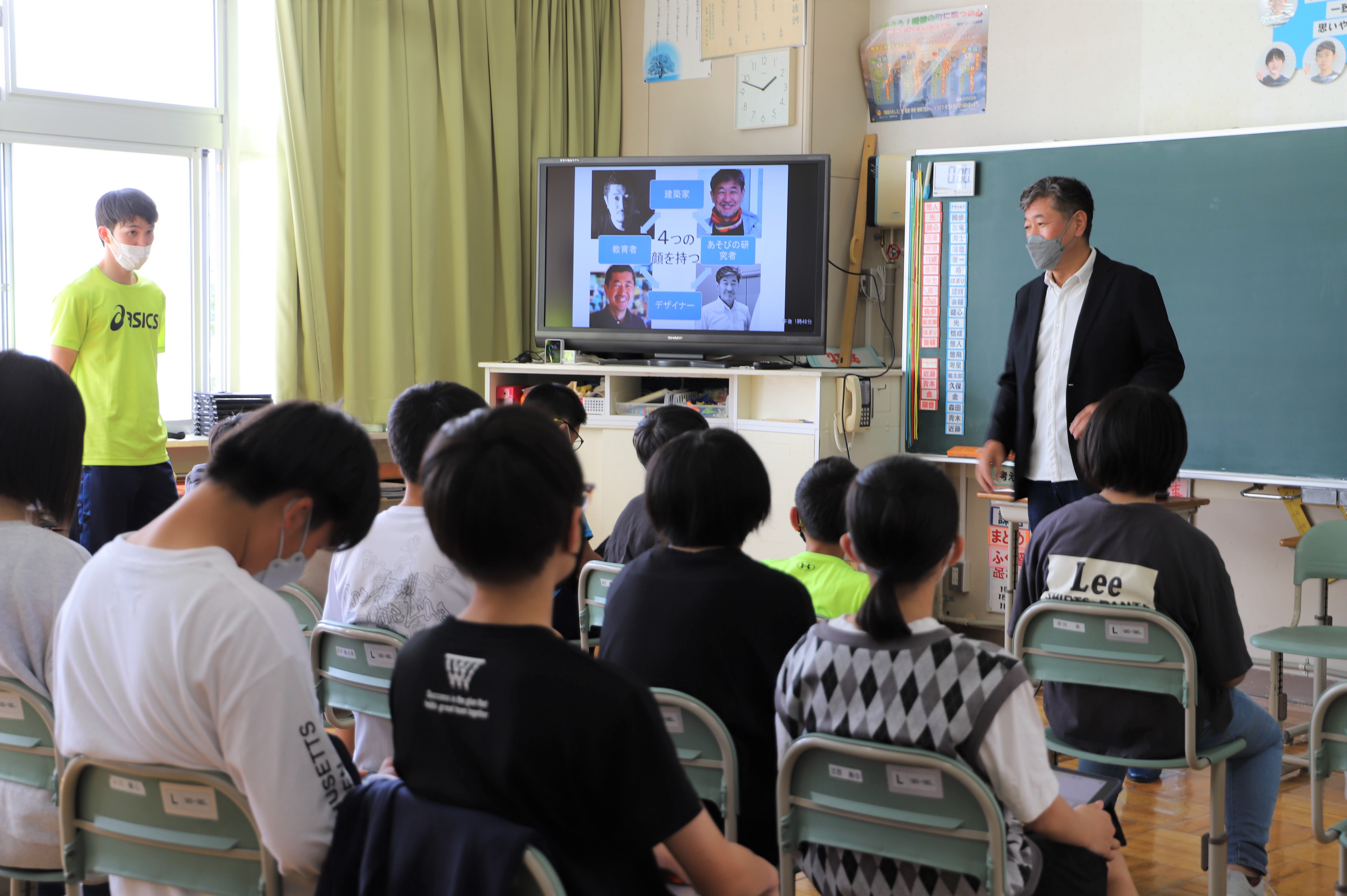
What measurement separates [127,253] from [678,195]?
7.41 feet

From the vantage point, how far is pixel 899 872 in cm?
146

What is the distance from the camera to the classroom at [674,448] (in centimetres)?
115

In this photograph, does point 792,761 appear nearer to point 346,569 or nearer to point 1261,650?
point 346,569

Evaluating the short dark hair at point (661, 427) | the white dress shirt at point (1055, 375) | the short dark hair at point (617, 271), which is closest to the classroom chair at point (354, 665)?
the short dark hair at point (661, 427)

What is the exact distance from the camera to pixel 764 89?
16.4 feet

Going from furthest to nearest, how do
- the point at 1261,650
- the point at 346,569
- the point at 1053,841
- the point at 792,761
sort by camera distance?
the point at 1261,650
the point at 346,569
the point at 1053,841
the point at 792,761

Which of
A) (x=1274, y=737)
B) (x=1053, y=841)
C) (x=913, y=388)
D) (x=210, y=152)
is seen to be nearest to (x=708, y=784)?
(x=1053, y=841)

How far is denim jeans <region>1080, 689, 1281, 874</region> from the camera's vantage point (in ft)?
7.28

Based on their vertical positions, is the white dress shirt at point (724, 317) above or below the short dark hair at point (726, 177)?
below

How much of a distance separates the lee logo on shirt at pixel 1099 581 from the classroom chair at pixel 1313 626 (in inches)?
47.2

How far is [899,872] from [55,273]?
402 centimetres

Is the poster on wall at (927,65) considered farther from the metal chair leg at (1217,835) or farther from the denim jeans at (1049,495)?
the metal chair leg at (1217,835)

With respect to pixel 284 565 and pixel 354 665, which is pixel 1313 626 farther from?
pixel 284 565

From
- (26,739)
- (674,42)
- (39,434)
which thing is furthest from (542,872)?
(674,42)
